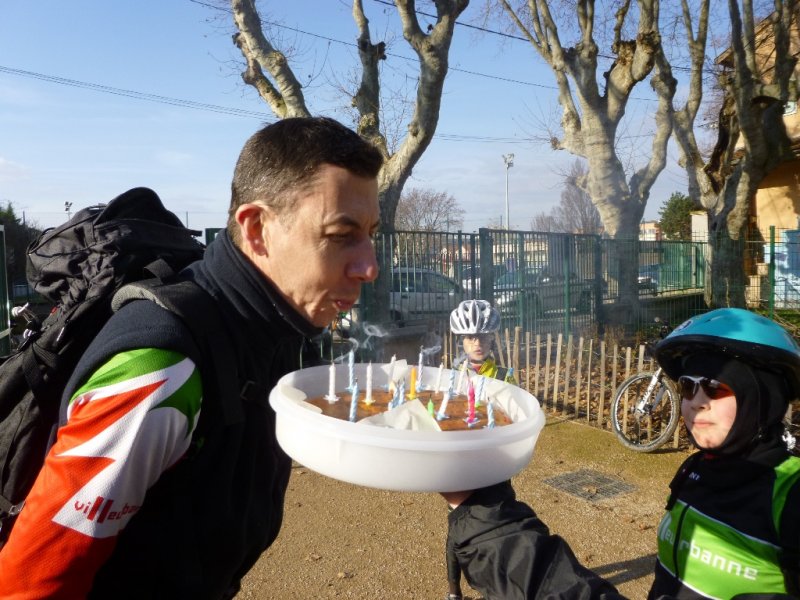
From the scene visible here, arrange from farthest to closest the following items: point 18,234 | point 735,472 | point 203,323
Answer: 1. point 18,234
2. point 735,472
3. point 203,323

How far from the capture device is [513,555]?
1396 mm

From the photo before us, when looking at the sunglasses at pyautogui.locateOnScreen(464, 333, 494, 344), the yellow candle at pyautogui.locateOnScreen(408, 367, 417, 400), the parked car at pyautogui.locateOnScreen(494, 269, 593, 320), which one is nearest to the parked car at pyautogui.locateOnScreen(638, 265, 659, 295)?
the parked car at pyautogui.locateOnScreen(494, 269, 593, 320)

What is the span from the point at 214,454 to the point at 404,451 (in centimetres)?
43

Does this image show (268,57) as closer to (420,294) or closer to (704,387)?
(420,294)

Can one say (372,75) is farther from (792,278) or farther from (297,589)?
(792,278)

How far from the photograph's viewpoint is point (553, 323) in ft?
39.8

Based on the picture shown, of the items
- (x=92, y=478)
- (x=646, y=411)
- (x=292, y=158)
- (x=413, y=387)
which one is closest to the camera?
(x=92, y=478)

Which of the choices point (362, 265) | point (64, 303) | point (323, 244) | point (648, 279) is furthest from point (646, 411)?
point (648, 279)

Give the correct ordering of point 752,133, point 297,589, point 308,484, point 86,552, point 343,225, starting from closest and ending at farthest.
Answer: point 86,552
point 343,225
point 297,589
point 308,484
point 752,133

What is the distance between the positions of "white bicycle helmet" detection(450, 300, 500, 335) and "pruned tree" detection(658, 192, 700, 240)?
956 inches

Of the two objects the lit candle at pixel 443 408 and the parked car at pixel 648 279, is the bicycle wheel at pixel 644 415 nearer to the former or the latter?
the lit candle at pixel 443 408

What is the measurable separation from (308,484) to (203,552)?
4.54 m

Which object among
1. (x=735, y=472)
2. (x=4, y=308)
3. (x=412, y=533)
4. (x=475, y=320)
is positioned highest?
(x=4, y=308)

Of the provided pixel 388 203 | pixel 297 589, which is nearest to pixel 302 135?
pixel 297 589
